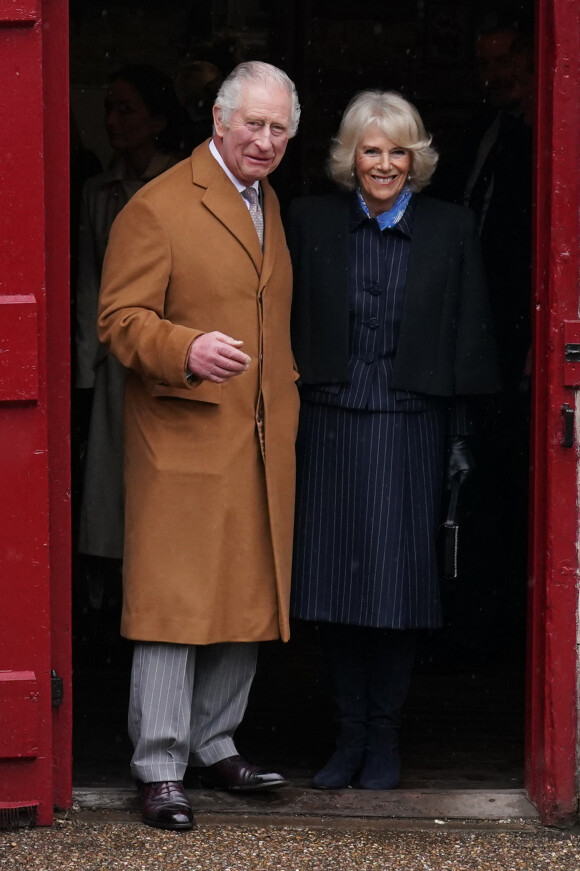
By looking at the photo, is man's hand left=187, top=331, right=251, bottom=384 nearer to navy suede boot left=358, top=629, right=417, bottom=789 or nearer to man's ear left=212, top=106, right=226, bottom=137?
man's ear left=212, top=106, right=226, bottom=137

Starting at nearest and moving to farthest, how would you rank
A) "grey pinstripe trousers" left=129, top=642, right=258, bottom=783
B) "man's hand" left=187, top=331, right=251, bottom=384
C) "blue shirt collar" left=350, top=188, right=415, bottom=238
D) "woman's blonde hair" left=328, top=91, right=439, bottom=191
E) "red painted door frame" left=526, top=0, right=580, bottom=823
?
1. "man's hand" left=187, top=331, right=251, bottom=384
2. "red painted door frame" left=526, top=0, right=580, bottom=823
3. "grey pinstripe trousers" left=129, top=642, right=258, bottom=783
4. "woman's blonde hair" left=328, top=91, right=439, bottom=191
5. "blue shirt collar" left=350, top=188, right=415, bottom=238

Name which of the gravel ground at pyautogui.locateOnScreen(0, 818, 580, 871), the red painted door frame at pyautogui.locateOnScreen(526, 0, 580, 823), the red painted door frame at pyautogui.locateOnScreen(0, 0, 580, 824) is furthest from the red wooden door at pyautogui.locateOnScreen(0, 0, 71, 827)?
the red painted door frame at pyautogui.locateOnScreen(526, 0, 580, 823)

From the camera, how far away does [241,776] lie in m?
4.37

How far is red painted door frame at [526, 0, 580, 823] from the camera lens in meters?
4.11

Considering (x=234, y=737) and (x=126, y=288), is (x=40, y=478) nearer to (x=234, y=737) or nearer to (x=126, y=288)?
(x=126, y=288)

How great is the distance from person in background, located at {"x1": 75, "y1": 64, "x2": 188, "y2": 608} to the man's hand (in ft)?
3.81

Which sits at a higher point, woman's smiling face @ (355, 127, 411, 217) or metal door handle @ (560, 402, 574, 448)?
woman's smiling face @ (355, 127, 411, 217)

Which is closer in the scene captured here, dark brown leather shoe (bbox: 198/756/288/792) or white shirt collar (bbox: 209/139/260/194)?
white shirt collar (bbox: 209/139/260/194)

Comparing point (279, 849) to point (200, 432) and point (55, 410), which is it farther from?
point (55, 410)

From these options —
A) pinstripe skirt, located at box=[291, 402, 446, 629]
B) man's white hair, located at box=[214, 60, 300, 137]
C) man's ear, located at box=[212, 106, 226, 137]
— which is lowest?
pinstripe skirt, located at box=[291, 402, 446, 629]

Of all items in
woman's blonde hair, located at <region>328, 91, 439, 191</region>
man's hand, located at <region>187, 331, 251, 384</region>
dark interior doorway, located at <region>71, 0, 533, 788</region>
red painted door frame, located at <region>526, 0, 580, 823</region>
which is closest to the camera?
man's hand, located at <region>187, 331, 251, 384</region>

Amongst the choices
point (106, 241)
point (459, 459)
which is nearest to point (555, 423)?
point (459, 459)

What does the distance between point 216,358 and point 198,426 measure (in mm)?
342

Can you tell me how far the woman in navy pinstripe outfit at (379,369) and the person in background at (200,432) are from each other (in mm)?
177
